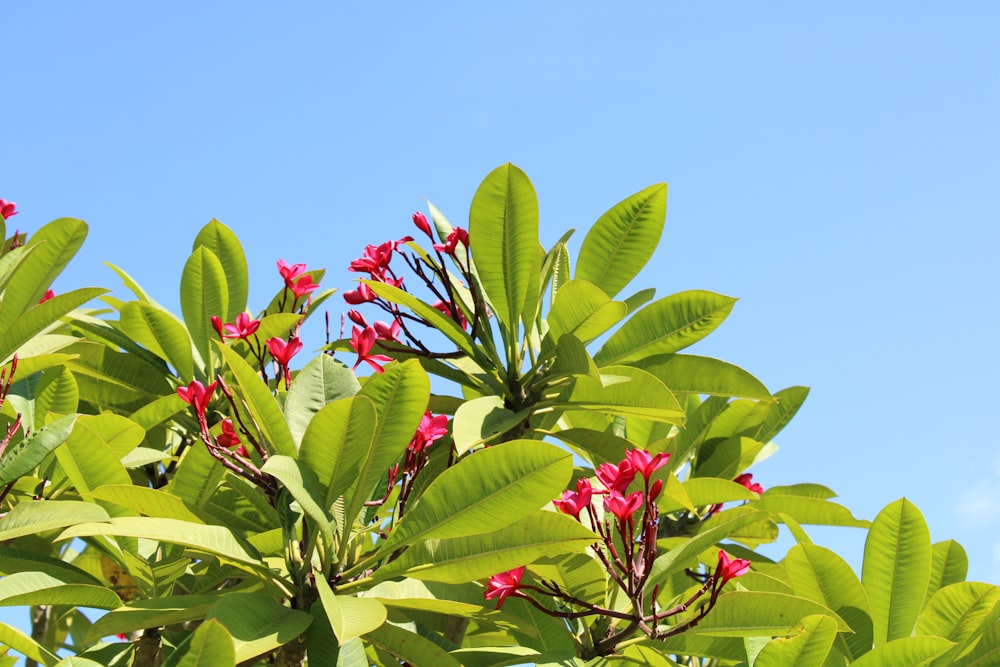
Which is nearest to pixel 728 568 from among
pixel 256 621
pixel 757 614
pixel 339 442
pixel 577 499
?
pixel 757 614

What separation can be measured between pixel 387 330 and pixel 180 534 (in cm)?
104

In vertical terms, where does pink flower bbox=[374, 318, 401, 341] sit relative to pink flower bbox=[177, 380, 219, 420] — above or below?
above

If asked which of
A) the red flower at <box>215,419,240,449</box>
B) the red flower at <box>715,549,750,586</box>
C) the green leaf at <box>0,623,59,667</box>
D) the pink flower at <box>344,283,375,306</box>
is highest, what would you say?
the pink flower at <box>344,283,375,306</box>

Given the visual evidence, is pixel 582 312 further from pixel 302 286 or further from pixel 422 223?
pixel 302 286

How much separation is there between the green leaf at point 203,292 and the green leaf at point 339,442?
125cm

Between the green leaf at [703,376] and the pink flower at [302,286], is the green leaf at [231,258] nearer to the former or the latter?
the pink flower at [302,286]

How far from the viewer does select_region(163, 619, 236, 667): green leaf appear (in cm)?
170

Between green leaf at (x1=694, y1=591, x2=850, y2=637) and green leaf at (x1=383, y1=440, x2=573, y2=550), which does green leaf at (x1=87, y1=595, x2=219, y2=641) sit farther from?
green leaf at (x1=694, y1=591, x2=850, y2=637)

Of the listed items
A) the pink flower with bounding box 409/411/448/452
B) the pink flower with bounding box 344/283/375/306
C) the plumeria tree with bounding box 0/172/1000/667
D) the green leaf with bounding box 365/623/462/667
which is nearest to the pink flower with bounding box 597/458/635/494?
the plumeria tree with bounding box 0/172/1000/667

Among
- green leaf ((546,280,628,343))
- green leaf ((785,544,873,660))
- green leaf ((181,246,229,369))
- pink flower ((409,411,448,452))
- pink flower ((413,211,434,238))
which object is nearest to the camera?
pink flower ((409,411,448,452))

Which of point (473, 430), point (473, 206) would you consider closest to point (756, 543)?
point (473, 430)

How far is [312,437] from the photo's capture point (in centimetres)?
195

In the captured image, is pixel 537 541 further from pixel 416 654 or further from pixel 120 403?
pixel 120 403

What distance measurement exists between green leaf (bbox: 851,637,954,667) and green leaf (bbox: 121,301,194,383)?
2041mm
